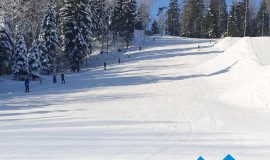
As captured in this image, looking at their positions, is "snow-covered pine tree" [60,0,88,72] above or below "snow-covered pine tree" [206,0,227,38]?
below

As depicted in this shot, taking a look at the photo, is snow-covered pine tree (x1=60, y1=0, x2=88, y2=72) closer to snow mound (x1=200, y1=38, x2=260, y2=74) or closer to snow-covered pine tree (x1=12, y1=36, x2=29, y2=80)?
snow-covered pine tree (x1=12, y1=36, x2=29, y2=80)

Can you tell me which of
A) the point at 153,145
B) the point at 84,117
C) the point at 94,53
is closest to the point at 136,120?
the point at 84,117

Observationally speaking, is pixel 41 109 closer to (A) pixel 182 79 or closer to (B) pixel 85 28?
(A) pixel 182 79

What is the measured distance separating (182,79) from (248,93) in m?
12.9

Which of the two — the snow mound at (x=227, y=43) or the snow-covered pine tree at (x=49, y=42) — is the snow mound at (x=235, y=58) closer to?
the snow mound at (x=227, y=43)

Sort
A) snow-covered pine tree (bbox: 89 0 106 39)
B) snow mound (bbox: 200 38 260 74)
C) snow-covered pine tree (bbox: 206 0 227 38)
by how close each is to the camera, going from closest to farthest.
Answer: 1. snow mound (bbox: 200 38 260 74)
2. snow-covered pine tree (bbox: 89 0 106 39)
3. snow-covered pine tree (bbox: 206 0 227 38)

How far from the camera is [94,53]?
7031cm

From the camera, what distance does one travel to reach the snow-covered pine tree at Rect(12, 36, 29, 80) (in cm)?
4625

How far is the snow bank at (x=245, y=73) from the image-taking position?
24344 mm

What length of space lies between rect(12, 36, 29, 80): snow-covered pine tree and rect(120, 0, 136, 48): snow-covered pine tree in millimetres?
28840

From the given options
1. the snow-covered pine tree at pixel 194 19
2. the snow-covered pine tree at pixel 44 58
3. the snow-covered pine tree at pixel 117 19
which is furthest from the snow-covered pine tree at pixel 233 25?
the snow-covered pine tree at pixel 44 58

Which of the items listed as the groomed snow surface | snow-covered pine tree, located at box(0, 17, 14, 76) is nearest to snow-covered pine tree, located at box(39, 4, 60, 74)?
snow-covered pine tree, located at box(0, 17, 14, 76)

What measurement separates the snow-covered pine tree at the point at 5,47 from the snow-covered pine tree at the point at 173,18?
64047mm

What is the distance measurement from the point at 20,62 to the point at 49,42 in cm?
872
